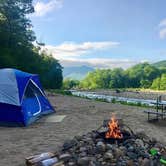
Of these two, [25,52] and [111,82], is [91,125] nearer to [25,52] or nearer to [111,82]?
[25,52]

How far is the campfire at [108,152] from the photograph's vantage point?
616 centimetres

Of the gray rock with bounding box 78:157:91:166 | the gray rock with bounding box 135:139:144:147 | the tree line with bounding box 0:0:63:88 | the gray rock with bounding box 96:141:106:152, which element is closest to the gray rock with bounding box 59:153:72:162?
the gray rock with bounding box 78:157:91:166

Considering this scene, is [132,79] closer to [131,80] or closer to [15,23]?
[131,80]

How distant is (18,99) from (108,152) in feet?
18.8

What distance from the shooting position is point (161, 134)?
10055 mm

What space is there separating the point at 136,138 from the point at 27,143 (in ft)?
9.52

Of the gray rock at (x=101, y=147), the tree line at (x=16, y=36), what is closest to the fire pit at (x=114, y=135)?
the gray rock at (x=101, y=147)

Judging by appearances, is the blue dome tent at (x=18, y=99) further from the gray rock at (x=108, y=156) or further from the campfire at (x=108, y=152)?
the gray rock at (x=108, y=156)

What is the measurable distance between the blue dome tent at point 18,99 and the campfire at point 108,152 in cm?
441

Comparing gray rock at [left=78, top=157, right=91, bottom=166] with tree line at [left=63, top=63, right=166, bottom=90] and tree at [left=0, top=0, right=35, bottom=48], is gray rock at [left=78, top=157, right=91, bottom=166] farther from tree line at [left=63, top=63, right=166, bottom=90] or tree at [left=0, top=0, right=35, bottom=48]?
tree line at [left=63, top=63, right=166, bottom=90]

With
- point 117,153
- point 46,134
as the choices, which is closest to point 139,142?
point 117,153

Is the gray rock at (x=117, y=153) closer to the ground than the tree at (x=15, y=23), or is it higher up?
closer to the ground

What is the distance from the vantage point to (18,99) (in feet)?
37.3

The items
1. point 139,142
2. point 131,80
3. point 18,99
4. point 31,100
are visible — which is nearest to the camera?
point 139,142
